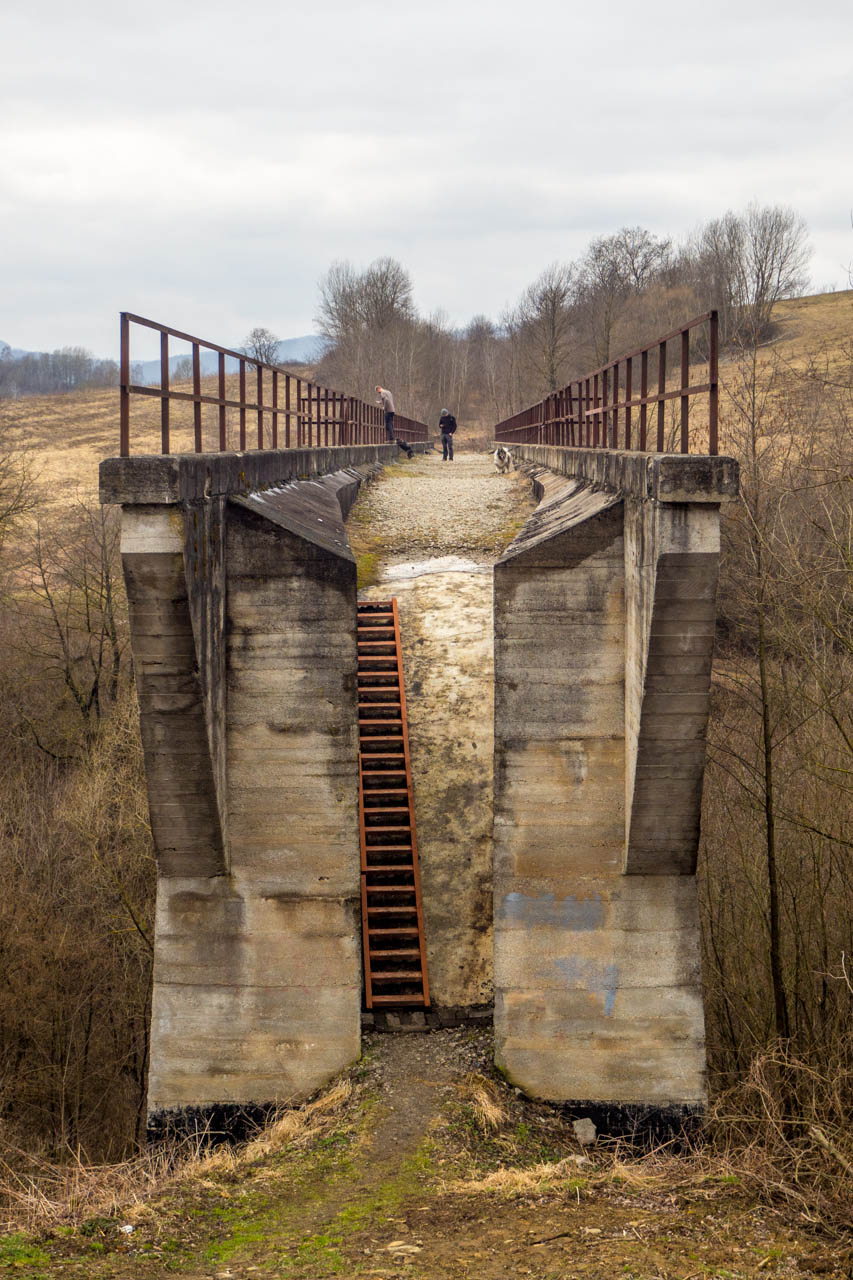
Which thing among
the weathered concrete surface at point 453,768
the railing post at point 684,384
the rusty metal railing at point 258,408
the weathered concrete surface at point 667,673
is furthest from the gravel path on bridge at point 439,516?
the railing post at point 684,384

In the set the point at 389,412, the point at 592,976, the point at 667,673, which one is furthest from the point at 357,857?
the point at 389,412

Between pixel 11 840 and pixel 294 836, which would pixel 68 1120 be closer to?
pixel 11 840

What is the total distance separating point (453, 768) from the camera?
10.2 meters

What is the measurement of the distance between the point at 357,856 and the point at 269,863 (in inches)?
24.9

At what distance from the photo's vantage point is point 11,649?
2320cm

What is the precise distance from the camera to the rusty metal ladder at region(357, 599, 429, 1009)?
28.1ft

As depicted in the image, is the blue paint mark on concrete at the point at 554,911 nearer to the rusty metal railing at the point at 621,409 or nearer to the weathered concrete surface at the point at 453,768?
the weathered concrete surface at the point at 453,768

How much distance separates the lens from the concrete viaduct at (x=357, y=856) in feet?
25.8

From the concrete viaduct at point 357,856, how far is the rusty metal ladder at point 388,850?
2.19 ft

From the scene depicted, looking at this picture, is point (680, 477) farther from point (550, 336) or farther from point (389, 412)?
point (550, 336)

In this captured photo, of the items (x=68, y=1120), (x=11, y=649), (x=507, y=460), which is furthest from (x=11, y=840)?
(x=507, y=460)

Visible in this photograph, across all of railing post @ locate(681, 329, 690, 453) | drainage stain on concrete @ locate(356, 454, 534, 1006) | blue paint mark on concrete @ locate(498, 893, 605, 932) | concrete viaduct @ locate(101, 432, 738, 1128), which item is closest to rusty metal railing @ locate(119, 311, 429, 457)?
concrete viaduct @ locate(101, 432, 738, 1128)

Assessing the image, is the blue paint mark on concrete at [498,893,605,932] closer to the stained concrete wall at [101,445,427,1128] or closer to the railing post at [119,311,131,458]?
the stained concrete wall at [101,445,427,1128]

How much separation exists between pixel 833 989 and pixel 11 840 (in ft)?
40.3
